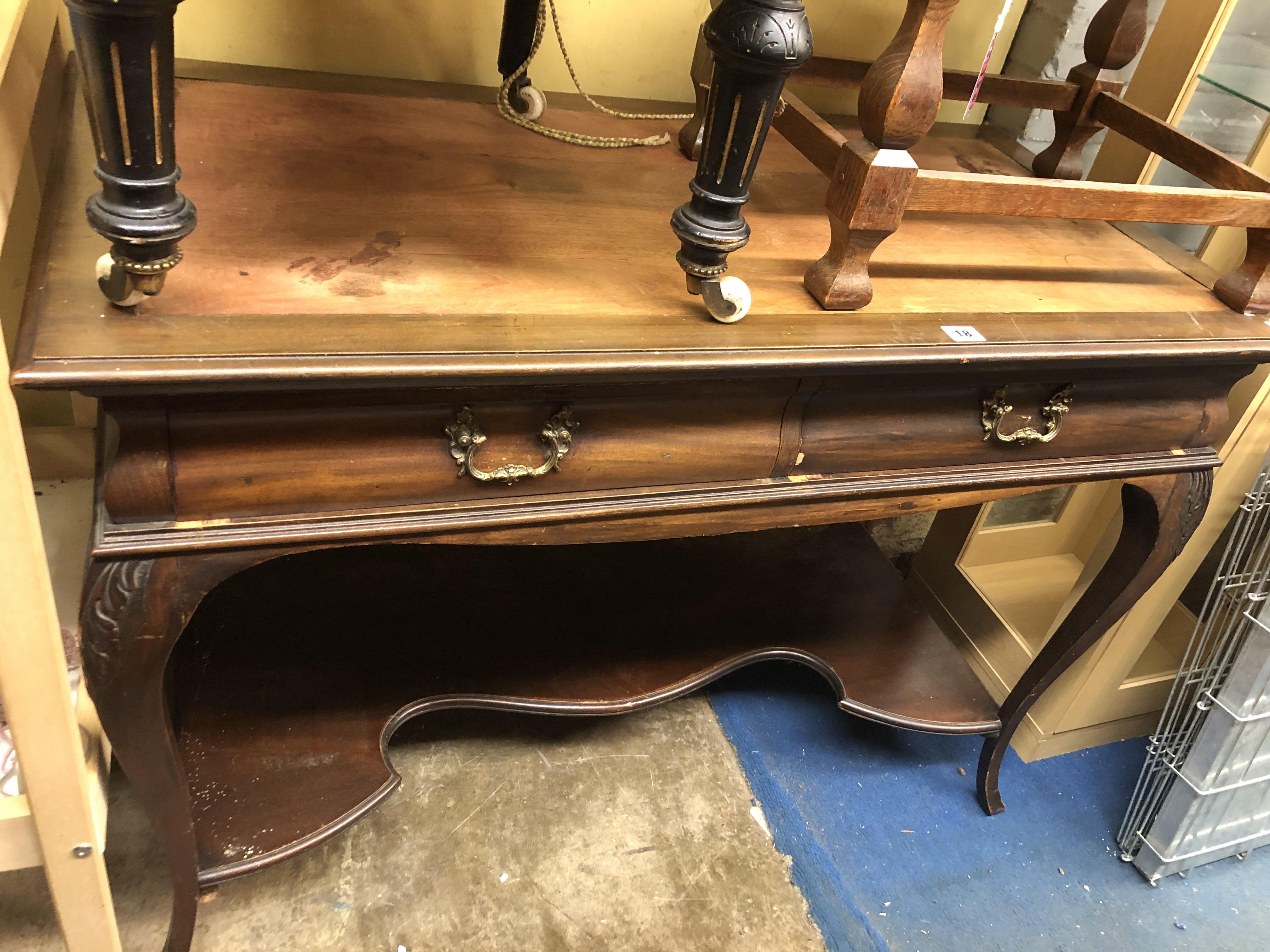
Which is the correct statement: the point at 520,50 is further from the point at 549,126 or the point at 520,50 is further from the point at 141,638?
the point at 141,638

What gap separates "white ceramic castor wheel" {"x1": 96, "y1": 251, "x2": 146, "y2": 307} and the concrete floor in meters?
0.82

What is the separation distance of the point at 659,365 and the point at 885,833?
932mm

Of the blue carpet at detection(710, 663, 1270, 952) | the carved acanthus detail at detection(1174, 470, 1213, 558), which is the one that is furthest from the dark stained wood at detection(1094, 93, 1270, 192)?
the blue carpet at detection(710, 663, 1270, 952)

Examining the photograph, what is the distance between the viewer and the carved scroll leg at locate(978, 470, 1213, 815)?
1050 mm

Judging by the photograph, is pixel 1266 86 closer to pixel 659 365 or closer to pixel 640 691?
pixel 659 365

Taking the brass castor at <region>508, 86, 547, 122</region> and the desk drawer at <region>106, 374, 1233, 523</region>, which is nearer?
the desk drawer at <region>106, 374, 1233, 523</region>

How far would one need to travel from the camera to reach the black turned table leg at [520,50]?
3.35 feet

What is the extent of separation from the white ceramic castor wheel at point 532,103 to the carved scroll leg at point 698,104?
0.55 ft

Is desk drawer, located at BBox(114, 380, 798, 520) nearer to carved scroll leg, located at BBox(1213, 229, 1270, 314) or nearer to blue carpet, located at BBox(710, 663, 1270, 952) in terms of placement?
carved scroll leg, located at BBox(1213, 229, 1270, 314)

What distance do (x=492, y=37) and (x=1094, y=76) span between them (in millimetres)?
749

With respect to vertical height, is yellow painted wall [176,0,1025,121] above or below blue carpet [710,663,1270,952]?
above

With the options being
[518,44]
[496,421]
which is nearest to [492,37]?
[518,44]

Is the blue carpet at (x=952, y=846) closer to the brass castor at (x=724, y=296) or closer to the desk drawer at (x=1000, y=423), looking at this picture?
the desk drawer at (x=1000, y=423)

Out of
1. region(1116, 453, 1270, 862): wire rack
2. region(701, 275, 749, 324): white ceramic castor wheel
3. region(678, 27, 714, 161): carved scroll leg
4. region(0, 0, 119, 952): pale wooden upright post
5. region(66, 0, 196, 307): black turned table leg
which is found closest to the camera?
region(66, 0, 196, 307): black turned table leg
